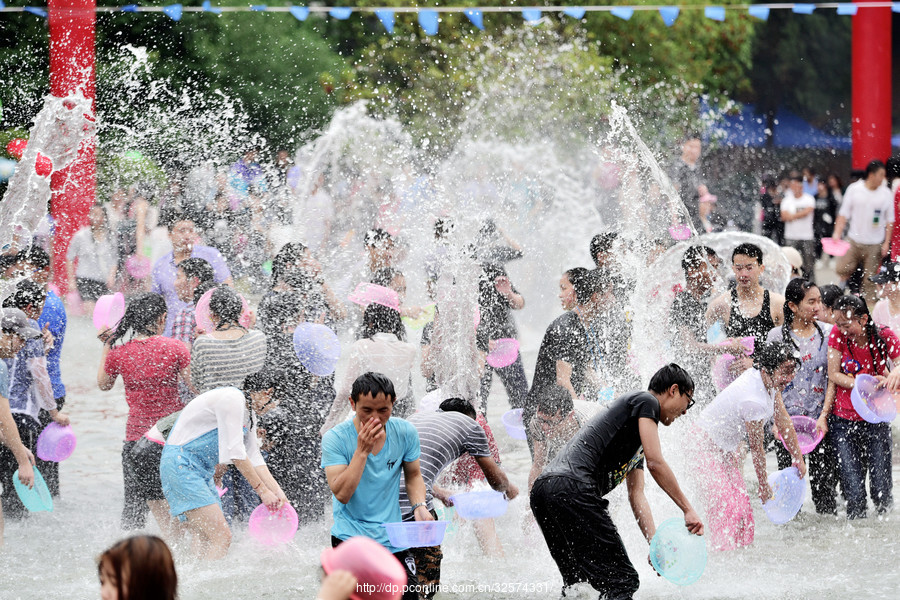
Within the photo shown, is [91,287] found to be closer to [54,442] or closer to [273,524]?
[54,442]

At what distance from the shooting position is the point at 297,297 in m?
6.83

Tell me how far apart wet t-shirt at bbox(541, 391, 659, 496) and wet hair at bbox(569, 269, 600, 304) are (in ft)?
5.85

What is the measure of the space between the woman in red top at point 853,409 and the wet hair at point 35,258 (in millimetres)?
4475

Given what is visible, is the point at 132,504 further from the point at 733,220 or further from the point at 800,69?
the point at 800,69

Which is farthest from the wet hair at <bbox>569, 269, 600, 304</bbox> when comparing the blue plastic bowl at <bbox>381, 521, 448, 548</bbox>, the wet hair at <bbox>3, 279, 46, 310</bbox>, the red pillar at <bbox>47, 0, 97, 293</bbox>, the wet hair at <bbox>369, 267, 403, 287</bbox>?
the red pillar at <bbox>47, 0, 97, 293</bbox>

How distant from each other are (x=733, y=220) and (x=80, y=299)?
11821 millimetres

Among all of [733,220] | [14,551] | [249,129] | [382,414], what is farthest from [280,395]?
[733,220]

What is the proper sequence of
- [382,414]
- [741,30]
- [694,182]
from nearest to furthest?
[382,414] → [694,182] → [741,30]

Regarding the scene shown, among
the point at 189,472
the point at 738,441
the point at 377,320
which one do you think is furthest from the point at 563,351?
the point at 189,472

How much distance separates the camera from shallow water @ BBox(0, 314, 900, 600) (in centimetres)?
530

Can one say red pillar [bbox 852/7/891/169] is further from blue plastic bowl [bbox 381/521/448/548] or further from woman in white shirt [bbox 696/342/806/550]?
blue plastic bowl [bbox 381/521/448/548]

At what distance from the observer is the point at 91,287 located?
414 inches

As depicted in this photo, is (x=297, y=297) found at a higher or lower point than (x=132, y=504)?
higher

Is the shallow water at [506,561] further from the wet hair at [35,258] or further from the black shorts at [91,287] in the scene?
the black shorts at [91,287]
